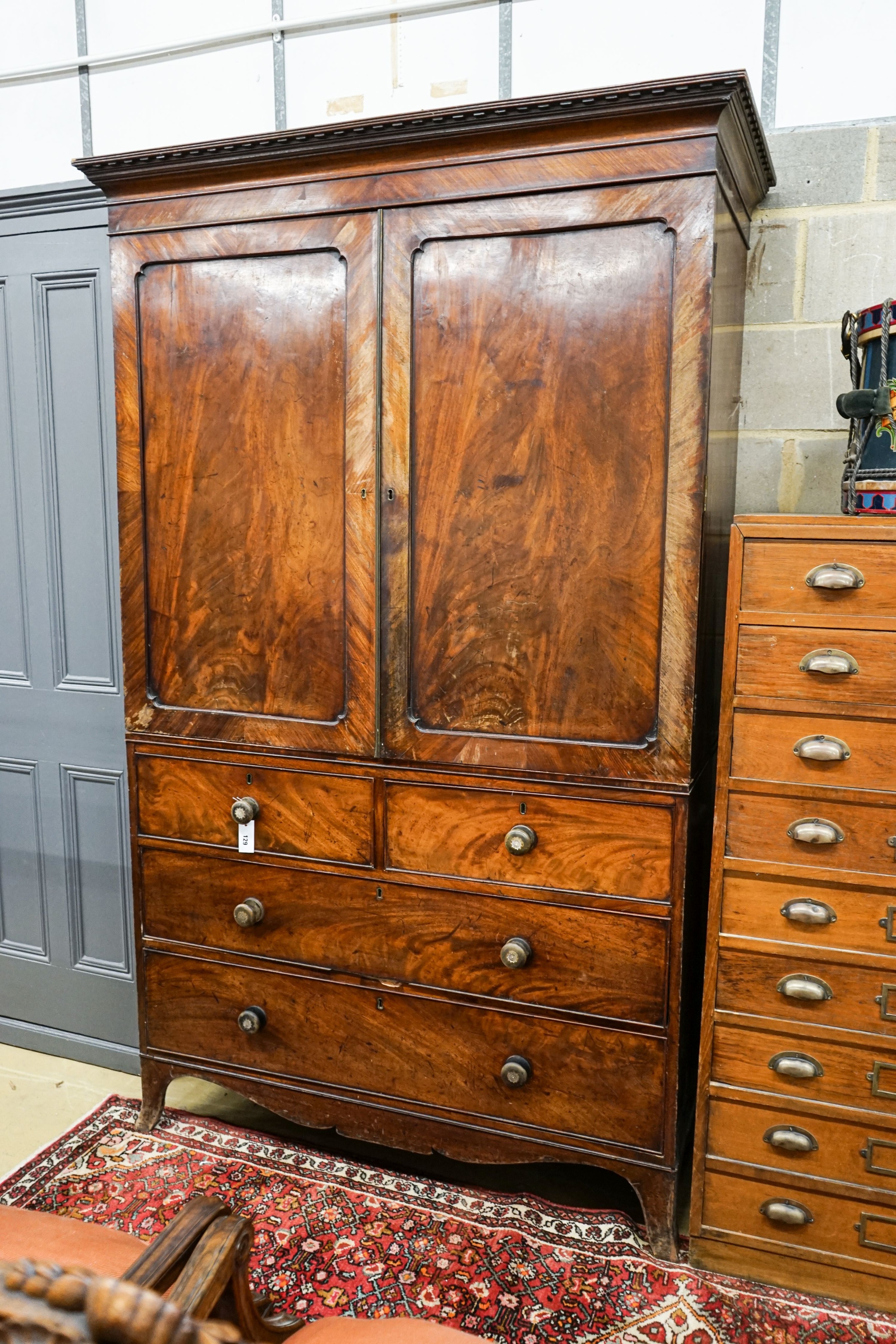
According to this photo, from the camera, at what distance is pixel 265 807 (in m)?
2.26

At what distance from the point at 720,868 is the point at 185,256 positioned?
1760 millimetres

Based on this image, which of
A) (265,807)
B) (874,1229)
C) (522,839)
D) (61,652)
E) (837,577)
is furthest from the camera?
(61,652)

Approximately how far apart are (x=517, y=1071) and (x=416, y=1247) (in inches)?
17.4

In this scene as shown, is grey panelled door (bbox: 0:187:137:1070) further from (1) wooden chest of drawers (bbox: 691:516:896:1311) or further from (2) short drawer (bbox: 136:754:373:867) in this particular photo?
(1) wooden chest of drawers (bbox: 691:516:896:1311)

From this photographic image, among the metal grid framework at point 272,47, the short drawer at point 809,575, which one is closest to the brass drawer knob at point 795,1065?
the short drawer at point 809,575

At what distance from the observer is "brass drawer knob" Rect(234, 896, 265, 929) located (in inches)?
89.4

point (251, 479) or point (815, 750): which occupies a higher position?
point (251, 479)

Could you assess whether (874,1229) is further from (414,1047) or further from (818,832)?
(414,1047)

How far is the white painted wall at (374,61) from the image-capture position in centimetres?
220

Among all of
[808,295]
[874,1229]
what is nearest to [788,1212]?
[874,1229]

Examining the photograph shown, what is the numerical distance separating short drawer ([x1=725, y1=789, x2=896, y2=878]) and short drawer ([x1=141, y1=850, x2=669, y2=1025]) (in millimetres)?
251

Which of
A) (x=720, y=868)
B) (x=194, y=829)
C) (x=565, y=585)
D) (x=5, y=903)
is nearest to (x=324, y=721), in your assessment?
(x=194, y=829)

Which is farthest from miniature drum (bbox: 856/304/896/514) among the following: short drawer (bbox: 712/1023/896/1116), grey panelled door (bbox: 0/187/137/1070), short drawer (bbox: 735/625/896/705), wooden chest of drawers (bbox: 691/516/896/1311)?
grey panelled door (bbox: 0/187/137/1070)

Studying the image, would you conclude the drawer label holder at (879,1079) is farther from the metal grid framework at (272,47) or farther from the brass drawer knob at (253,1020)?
the metal grid framework at (272,47)
